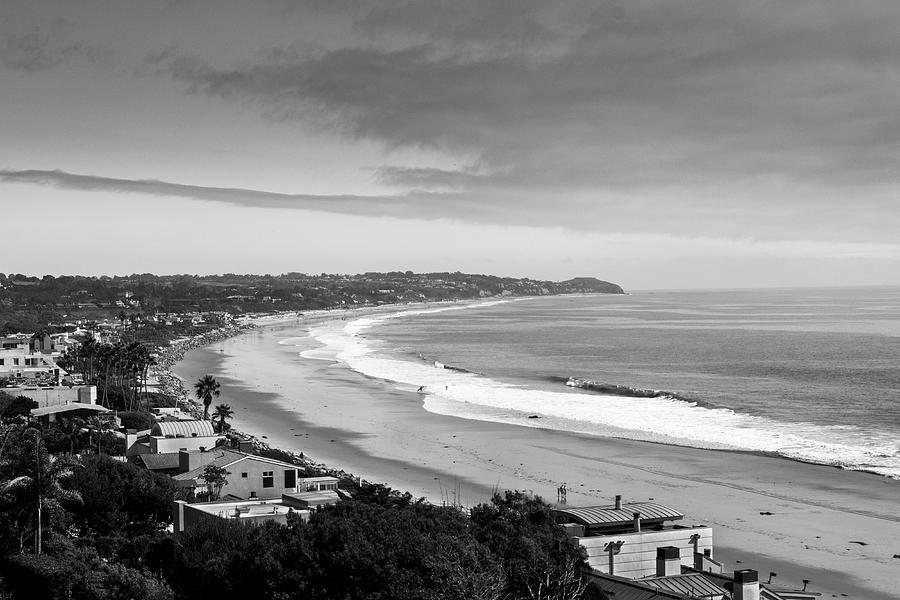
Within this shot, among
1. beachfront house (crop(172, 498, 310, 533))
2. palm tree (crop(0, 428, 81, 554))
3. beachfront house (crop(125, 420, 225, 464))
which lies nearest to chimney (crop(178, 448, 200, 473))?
beachfront house (crop(125, 420, 225, 464))

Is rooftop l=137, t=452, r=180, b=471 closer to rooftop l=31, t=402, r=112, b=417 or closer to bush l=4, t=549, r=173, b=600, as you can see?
rooftop l=31, t=402, r=112, b=417

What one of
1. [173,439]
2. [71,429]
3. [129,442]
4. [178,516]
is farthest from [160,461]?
[178,516]

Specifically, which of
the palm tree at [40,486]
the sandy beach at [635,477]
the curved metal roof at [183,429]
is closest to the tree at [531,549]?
the sandy beach at [635,477]

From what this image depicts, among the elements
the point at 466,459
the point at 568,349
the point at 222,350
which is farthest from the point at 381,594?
the point at 222,350

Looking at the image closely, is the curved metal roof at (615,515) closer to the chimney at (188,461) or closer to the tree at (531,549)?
the tree at (531,549)

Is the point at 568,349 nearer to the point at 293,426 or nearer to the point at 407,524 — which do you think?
the point at 293,426
